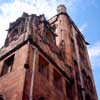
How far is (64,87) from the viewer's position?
748 inches

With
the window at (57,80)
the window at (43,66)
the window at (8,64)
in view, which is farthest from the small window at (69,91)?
the window at (8,64)

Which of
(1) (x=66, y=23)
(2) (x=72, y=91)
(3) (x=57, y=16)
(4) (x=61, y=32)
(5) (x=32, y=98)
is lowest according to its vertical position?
(5) (x=32, y=98)

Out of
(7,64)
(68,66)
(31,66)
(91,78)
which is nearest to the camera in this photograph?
(31,66)

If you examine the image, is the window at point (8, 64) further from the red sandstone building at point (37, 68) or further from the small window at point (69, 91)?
the small window at point (69, 91)

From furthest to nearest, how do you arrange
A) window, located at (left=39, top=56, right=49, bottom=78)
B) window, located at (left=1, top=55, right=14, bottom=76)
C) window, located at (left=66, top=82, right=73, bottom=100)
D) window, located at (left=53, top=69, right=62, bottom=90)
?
window, located at (left=66, top=82, right=73, bottom=100) → window, located at (left=53, top=69, right=62, bottom=90) → window, located at (left=39, top=56, right=49, bottom=78) → window, located at (left=1, top=55, right=14, bottom=76)

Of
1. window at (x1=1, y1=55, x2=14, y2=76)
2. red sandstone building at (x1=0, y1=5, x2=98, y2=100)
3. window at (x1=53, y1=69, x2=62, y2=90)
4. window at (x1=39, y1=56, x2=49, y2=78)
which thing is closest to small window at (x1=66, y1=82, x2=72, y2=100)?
red sandstone building at (x1=0, y1=5, x2=98, y2=100)

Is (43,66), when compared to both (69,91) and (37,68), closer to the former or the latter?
(37,68)

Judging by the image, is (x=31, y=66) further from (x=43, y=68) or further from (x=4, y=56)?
(x=4, y=56)

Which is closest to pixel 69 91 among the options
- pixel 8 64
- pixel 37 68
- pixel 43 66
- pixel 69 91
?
Result: pixel 69 91

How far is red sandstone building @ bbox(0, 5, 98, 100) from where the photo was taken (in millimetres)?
13984

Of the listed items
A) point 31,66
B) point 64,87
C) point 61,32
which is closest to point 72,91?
point 64,87

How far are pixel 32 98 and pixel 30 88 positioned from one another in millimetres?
739

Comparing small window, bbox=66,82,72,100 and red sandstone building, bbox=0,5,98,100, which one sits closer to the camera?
red sandstone building, bbox=0,5,98,100

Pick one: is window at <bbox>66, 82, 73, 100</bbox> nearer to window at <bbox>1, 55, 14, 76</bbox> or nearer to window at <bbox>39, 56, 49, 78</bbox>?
window at <bbox>39, 56, 49, 78</bbox>
